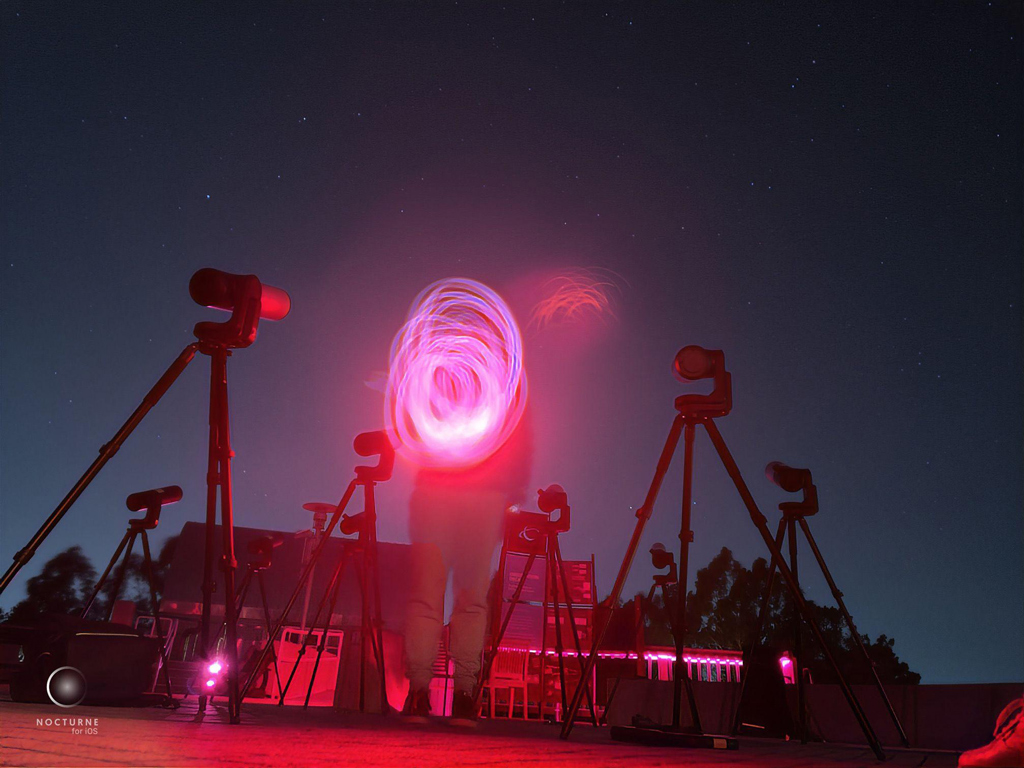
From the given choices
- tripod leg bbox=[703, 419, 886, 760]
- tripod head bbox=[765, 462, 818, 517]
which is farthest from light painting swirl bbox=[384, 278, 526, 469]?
tripod head bbox=[765, 462, 818, 517]

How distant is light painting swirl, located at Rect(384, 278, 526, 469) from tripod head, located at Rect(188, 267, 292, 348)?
129 centimetres

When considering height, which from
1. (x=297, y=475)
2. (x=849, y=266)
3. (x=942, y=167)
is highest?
(x=942, y=167)

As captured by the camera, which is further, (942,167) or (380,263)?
(380,263)

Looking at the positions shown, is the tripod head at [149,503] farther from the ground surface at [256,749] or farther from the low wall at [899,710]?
the low wall at [899,710]

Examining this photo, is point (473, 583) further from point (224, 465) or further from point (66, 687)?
point (66, 687)

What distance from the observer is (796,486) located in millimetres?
3094

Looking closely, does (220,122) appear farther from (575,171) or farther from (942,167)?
(942,167)

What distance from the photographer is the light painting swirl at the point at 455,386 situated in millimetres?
3189

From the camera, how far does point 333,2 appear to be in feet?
17.6

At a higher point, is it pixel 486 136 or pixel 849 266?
pixel 486 136

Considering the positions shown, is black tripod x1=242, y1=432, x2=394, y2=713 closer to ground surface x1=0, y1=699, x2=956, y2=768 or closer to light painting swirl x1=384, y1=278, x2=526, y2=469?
light painting swirl x1=384, y1=278, x2=526, y2=469

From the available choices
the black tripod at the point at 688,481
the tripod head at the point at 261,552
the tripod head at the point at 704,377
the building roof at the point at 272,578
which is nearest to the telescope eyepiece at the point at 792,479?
the black tripod at the point at 688,481

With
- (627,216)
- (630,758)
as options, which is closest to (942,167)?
(627,216)

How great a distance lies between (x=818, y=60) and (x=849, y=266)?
7.21ft
